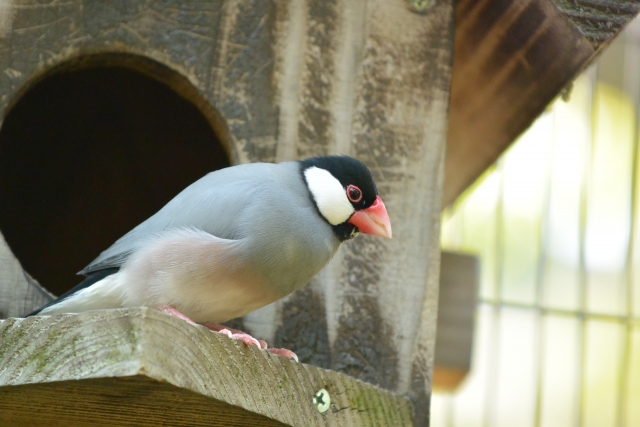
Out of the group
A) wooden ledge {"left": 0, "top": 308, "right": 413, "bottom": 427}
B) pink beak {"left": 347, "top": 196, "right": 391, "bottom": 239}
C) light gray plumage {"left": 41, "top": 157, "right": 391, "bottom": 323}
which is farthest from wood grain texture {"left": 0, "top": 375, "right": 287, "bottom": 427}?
pink beak {"left": 347, "top": 196, "right": 391, "bottom": 239}

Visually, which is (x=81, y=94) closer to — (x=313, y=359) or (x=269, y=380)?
(x=313, y=359)

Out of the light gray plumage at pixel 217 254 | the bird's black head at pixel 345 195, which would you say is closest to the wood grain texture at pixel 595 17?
the bird's black head at pixel 345 195

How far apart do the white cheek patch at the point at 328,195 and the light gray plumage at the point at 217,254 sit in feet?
0.21

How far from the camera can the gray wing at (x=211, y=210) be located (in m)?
1.72

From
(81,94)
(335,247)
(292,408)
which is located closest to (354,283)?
(335,247)

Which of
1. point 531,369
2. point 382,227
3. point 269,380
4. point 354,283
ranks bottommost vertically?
point 531,369

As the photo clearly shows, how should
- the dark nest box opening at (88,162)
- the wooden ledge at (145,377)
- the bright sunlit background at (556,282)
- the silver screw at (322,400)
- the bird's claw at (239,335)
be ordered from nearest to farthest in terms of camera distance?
1. the wooden ledge at (145,377)
2. the bird's claw at (239,335)
3. the silver screw at (322,400)
4. the dark nest box opening at (88,162)
5. the bright sunlit background at (556,282)

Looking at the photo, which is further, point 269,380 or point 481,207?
point 481,207

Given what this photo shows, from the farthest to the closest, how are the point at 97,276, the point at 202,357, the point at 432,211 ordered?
the point at 432,211 → the point at 97,276 → the point at 202,357

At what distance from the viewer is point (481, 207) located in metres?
3.36

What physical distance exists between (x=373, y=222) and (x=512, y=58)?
686 millimetres

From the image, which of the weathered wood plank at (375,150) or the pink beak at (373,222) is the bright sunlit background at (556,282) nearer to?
the weathered wood plank at (375,150)

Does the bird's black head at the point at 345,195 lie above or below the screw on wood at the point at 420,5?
below

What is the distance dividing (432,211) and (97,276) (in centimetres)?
81
